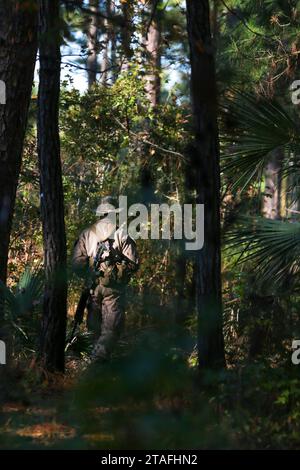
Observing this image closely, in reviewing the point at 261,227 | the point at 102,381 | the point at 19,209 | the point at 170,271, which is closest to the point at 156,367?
the point at 102,381

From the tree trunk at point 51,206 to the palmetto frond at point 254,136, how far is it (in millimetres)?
1642

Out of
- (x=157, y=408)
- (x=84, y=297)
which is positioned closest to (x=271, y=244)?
(x=84, y=297)

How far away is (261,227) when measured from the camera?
720 centimetres

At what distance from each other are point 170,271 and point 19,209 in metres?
2.68

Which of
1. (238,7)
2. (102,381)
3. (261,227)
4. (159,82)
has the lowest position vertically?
(102,381)

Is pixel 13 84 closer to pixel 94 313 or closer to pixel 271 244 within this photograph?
pixel 94 313

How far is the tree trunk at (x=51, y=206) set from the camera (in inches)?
294

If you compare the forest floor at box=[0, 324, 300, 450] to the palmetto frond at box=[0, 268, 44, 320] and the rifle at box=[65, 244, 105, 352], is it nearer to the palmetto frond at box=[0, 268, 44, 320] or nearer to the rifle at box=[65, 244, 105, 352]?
the palmetto frond at box=[0, 268, 44, 320]

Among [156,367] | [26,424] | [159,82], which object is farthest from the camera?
[159,82]

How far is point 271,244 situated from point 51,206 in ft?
7.04

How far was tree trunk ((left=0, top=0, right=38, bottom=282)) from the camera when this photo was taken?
23.8 ft

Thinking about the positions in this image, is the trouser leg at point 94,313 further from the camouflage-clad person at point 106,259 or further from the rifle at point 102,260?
the rifle at point 102,260

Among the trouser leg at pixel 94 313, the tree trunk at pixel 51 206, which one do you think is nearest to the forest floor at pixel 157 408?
the tree trunk at pixel 51 206

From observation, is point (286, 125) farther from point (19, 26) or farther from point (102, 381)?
point (102, 381)
